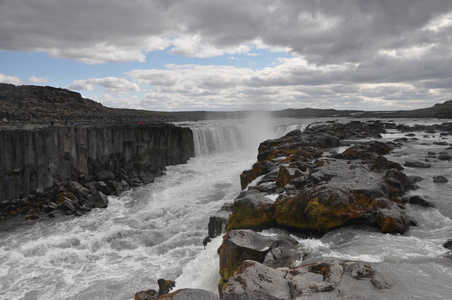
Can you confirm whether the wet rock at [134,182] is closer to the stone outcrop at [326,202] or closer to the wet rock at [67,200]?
the wet rock at [67,200]

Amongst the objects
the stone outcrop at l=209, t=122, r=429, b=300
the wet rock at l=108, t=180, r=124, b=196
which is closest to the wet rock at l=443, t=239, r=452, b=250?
the stone outcrop at l=209, t=122, r=429, b=300

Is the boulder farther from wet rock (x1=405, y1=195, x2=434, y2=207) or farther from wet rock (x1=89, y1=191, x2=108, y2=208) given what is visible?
wet rock (x1=405, y1=195, x2=434, y2=207)

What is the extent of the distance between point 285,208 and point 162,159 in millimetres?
25146

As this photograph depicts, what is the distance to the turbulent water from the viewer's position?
885 centimetres

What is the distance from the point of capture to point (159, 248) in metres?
15.5

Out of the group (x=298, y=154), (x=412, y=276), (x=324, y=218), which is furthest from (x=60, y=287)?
(x=298, y=154)

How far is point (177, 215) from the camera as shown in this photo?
20016 millimetres

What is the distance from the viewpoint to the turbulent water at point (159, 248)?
885cm

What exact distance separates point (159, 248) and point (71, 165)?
1465 centimetres

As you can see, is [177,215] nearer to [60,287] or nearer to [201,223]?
[201,223]

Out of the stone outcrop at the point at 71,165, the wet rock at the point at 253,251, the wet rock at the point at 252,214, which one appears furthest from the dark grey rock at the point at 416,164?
the stone outcrop at the point at 71,165

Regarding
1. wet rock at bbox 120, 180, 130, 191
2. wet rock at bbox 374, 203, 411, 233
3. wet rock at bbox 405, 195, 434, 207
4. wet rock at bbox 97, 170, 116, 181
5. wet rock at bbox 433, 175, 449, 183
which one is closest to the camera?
wet rock at bbox 374, 203, 411, 233

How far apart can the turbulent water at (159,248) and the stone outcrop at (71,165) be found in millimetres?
1976

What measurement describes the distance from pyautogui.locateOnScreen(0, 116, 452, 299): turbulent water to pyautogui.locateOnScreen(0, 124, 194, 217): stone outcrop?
6.48 ft
